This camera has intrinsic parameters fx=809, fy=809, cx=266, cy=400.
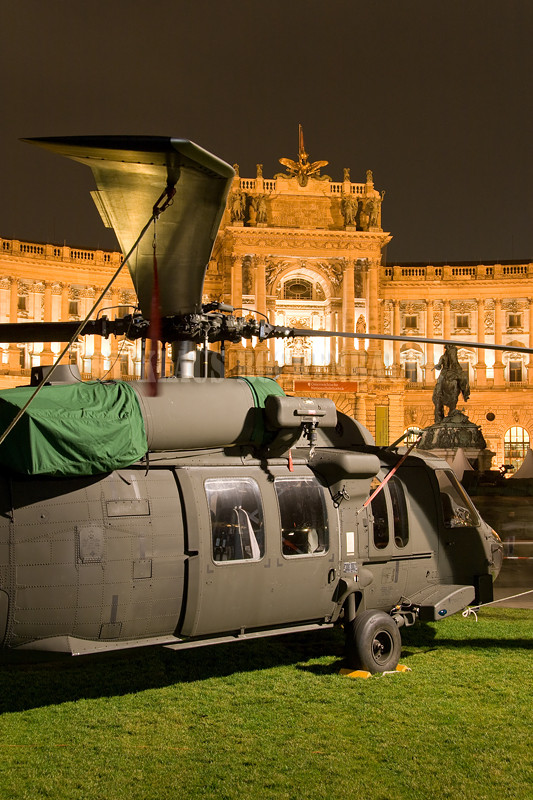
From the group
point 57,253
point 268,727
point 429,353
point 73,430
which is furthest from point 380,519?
point 429,353

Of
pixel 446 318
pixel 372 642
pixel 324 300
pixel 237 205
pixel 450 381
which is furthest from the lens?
pixel 446 318

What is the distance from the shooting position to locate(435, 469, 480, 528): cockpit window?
12.1m

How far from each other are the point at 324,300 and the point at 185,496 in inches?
2718

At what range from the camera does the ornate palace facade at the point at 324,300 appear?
7269cm

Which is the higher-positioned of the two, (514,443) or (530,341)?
(530,341)

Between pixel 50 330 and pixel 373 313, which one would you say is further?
pixel 373 313

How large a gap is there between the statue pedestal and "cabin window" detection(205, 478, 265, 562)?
34831mm

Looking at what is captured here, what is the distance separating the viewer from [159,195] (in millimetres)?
8445

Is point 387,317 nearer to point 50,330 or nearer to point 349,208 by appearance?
point 349,208

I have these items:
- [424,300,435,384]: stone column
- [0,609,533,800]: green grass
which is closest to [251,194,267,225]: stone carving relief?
[424,300,435,384]: stone column

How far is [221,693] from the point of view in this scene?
9.62m

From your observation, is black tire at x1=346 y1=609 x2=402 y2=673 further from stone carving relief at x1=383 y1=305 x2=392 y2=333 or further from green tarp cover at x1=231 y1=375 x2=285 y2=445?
stone carving relief at x1=383 y1=305 x2=392 y2=333

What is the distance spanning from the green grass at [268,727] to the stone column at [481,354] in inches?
2762

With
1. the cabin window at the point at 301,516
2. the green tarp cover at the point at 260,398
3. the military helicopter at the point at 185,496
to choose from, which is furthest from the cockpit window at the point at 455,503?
the green tarp cover at the point at 260,398
